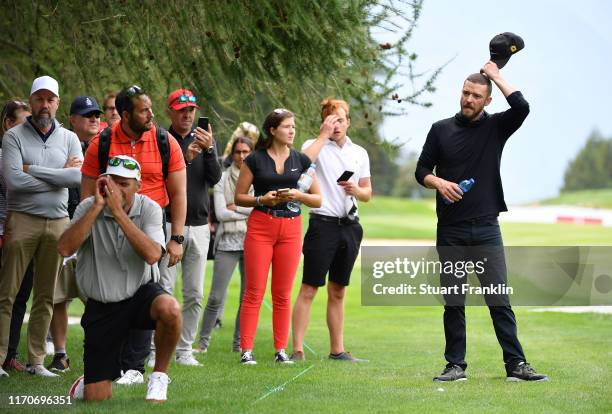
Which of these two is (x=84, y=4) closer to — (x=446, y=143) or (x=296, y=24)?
(x=296, y=24)

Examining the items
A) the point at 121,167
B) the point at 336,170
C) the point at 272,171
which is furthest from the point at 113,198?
the point at 336,170

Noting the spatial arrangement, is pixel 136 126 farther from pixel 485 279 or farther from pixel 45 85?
pixel 485 279

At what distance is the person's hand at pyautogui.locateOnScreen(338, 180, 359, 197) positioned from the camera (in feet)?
34.5

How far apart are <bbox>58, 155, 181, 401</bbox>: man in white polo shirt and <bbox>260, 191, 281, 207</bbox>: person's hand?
2302mm

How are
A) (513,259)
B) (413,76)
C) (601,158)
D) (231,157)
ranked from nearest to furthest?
(413,76)
(513,259)
(231,157)
(601,158)

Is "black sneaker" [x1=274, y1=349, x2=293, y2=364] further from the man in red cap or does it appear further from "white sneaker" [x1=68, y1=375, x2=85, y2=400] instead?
"white sneaker" [x1=68, y1=375, x2=85, y2=400]

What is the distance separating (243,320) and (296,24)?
10.4ft

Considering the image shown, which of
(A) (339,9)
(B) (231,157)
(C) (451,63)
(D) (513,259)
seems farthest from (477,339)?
(A) (339,9)

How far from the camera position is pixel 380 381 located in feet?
29.4

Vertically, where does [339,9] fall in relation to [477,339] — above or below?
above

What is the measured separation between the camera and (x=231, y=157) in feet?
39.5

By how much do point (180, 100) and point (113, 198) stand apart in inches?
100

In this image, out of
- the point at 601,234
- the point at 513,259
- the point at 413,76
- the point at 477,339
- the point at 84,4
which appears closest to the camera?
the point at 84,4

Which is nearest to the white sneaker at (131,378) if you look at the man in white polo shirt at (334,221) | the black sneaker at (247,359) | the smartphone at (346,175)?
the black sneaker at (247,359)
